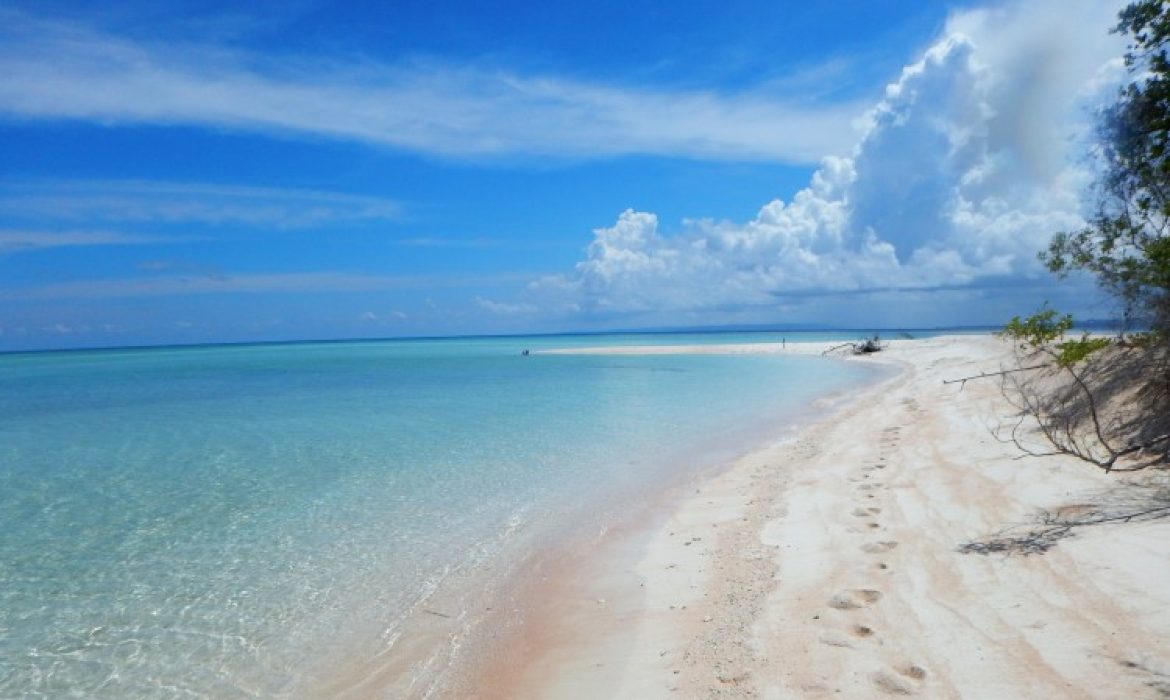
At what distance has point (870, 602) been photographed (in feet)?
22.6

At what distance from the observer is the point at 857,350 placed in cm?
6144

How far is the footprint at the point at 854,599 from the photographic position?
22.5 ft

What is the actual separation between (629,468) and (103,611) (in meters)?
10.6

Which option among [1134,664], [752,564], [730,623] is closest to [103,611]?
[730,623]

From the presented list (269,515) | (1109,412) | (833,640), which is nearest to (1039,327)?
(1109,412)

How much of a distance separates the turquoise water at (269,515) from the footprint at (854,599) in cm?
518

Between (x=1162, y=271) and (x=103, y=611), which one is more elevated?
(x=1162, y=271)

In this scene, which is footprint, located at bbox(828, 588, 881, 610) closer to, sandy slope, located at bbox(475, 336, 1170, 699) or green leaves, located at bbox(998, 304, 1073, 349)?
sandy slope, located at bbox(475, 336, 1170, 699)

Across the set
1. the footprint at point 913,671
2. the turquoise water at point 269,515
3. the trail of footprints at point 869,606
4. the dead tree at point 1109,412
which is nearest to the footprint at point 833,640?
the trail of footprints at point 869,606

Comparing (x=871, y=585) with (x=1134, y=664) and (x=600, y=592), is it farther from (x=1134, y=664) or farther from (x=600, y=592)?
(x=600, y=592)

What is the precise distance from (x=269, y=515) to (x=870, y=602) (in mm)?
10959

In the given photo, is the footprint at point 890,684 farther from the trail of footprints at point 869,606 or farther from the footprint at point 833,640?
the footprint at point 833,640

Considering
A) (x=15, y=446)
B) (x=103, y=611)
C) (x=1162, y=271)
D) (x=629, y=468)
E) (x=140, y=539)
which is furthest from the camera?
(x=15, y=446)

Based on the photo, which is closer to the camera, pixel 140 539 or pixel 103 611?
pixel 103 611
